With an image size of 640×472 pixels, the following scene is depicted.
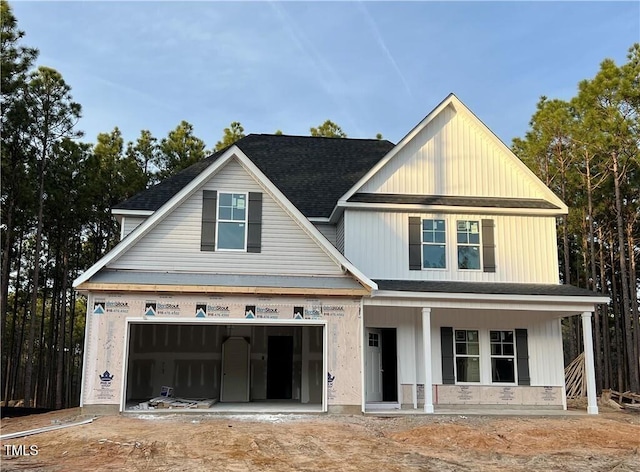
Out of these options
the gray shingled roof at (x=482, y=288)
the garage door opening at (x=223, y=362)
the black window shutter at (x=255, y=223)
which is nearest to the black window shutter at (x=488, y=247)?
the gray shingled roof at (x=482, y=288)

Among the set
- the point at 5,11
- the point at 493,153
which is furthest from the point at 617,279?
the point at 5,11

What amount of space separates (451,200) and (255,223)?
225 inches

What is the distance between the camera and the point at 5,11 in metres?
18.9

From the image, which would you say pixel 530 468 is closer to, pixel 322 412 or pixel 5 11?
pixel 322 412

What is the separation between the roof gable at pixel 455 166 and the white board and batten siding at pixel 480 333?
317 centimetres

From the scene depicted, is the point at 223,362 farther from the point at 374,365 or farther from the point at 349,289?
the point at 349,289

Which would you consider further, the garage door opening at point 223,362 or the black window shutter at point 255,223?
the garage door opening at point 223,362

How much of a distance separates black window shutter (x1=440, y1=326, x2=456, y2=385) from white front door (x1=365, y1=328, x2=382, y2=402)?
1.69 metres

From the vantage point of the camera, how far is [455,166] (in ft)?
54.5

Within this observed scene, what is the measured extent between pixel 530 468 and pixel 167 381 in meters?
11.3

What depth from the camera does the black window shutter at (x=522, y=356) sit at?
15.4 meters

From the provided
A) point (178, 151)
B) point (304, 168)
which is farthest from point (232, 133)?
point (304, 168)

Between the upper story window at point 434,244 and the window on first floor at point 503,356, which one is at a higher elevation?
the upper story window at point 434,244

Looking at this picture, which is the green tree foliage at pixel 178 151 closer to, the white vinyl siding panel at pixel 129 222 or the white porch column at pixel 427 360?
the white vinyl siding panel at pixel 129 222
